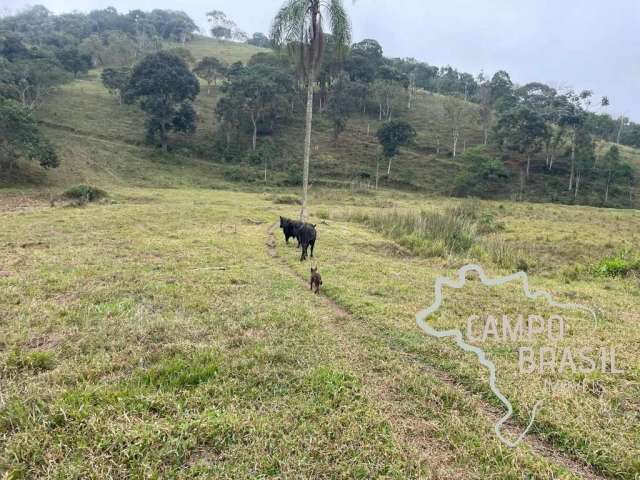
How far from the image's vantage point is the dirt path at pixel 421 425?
135 inches

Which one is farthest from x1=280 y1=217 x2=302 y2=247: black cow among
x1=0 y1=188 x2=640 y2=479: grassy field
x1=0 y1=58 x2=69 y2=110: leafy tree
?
x1=0 y1=58 x2=69 y2=110: leafy tree

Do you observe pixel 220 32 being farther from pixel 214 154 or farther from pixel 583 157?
pixel 583 157

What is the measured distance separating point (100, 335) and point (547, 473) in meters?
5.53

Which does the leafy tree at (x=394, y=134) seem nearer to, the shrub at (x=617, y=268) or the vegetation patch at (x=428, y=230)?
the vegetation patch at (x=428, y=230)

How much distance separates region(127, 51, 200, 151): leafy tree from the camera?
4253cm

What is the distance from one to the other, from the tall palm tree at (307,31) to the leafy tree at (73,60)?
190 ft

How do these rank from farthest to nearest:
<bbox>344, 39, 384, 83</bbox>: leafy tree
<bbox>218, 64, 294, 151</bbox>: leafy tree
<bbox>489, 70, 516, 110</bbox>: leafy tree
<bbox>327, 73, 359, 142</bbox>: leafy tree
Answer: <bbox>489, 70, 516, 110</bbox>: leafy tree
<bbox>344, 39, 384, 83</bbox>: leafy tree
<bbox>327, 73, 359, 142</bbox>: leafy tree
<bbox>218, 64, 294, 151</bbox>: leafy tree

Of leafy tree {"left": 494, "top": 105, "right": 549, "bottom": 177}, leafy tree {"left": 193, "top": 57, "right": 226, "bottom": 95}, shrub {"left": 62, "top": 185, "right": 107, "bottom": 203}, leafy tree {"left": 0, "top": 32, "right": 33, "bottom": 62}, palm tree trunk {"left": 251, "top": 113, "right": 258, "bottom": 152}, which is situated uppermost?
leafy tree {"left": 193, "top": 57, "right": 226, "bottom": 95}

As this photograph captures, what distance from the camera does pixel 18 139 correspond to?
2722 cm

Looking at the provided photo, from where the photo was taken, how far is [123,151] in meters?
39.8

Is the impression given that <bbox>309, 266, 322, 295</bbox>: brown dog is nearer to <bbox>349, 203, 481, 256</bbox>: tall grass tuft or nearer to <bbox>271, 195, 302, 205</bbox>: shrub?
<bbox>349, 203, 481, 256</bbox>: tall grass tuft

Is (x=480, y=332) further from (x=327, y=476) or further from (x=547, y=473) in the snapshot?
(x=327, y=476)

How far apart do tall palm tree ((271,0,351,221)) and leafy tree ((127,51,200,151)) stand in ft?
99.6

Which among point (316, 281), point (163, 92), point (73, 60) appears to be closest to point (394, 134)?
point (163, 92)
